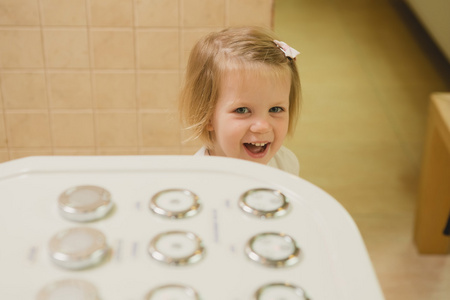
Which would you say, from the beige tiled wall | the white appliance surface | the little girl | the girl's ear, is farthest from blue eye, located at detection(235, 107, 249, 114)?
the beige tiled wall

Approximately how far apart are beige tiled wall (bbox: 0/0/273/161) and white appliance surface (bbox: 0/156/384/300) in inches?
49.8

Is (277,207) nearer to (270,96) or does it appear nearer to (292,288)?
(292,288)

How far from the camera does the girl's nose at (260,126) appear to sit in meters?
1.12

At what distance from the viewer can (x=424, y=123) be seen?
270cm

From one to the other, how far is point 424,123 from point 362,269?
238 centimetres

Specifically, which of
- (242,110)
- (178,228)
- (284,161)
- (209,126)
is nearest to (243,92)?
(242,110)

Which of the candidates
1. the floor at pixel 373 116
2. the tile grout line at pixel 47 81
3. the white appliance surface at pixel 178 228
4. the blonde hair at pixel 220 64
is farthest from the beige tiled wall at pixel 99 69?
the white appliance surface at pixel 178 228

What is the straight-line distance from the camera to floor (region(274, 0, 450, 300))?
76.5 inches

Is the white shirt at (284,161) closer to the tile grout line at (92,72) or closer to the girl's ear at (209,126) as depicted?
the girl's ear at (209,126)

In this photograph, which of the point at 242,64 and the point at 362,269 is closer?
the point at 362,269

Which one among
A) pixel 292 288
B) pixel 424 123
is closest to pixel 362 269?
pixel 292 288

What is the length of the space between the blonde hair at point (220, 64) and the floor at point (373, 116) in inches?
34.6

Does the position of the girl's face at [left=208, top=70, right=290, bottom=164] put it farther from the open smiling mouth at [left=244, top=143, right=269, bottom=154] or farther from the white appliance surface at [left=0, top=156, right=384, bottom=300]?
the white appliance surface at [left=0, top=156, right=384, bottom=300]

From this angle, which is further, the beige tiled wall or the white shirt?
the beige tiled wall
